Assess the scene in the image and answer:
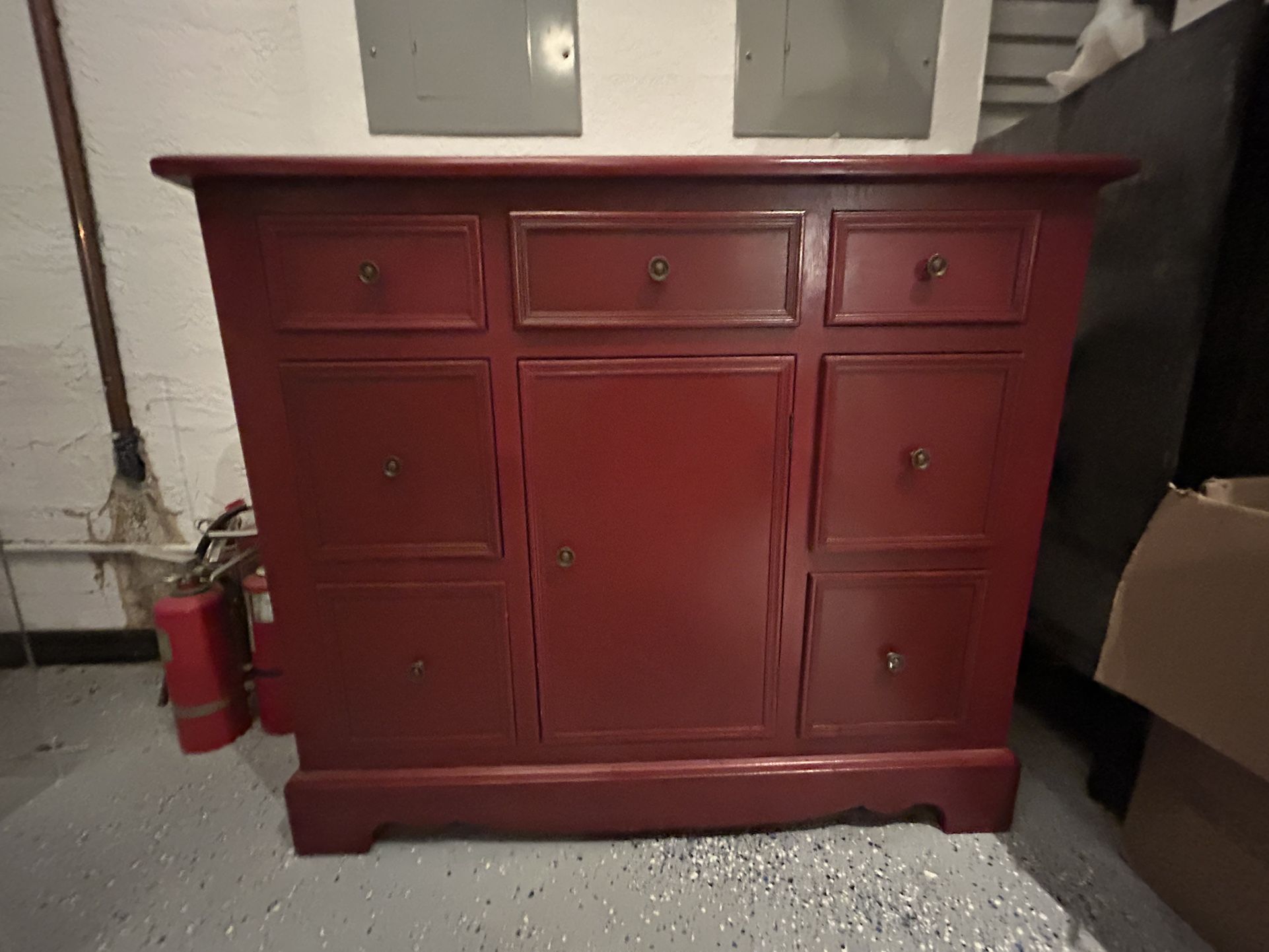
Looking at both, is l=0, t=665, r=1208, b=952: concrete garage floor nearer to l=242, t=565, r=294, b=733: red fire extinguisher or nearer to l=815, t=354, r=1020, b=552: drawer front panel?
l=242, t=565, r=294, b=733: red fire extinguisher

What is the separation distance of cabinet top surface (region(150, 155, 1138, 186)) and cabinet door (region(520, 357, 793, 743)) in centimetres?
28

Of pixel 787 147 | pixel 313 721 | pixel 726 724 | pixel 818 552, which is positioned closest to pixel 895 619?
pixel 818 552

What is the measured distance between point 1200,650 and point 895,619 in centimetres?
43

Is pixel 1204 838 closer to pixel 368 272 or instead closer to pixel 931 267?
pixel 931 267

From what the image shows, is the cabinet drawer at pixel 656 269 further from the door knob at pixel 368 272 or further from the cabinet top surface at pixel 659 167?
the door knob at pixel 368 272

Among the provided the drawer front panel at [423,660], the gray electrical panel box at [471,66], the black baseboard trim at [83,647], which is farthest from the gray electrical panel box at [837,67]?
the black baseboard trim at [83,647]

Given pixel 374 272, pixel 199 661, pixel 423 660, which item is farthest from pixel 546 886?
pixel 374 272

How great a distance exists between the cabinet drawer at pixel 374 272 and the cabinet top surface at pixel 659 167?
0.07 m

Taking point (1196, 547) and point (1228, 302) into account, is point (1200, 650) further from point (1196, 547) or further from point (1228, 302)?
point (1228, 302)

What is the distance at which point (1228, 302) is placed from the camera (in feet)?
3.33

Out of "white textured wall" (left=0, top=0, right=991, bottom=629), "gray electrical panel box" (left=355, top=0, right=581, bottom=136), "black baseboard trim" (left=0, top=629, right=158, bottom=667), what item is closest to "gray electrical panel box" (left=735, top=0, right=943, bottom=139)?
"white textured wall" (left=0, top=0, right=991, bottom=629)

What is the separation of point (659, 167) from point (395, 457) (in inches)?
24.6

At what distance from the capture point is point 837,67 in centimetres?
155

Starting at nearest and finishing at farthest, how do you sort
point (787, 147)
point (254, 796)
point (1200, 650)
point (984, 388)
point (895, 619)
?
point (1200, 650) → point (984, 388) → point (895, 619) → point (254, 796) → point (787, 147)
